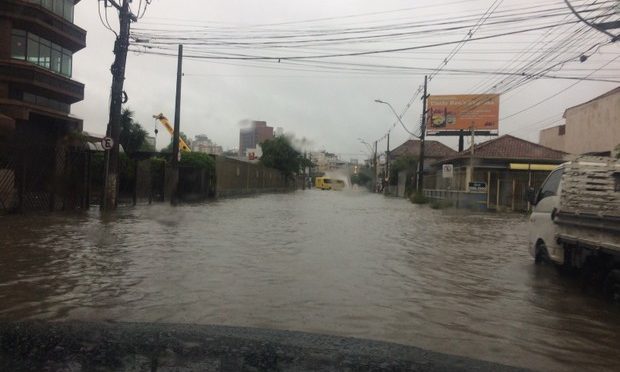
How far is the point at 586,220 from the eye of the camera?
757cm

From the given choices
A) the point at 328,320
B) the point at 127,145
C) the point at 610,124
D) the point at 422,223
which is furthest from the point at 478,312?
the point at 127,145

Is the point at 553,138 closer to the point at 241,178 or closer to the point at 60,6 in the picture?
the point at 241,178

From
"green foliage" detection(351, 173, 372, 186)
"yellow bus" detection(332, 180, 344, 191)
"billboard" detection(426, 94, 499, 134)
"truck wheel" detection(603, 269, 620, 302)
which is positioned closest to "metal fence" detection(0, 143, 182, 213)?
"truck wheel" detection(603, 269, 620, 302)

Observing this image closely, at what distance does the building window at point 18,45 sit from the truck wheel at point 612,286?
28.6m

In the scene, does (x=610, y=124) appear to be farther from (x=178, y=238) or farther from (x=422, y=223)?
(x=178, y=238)

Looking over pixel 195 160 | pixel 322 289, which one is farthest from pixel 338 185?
pixel 322 289

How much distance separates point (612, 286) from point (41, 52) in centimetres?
2960

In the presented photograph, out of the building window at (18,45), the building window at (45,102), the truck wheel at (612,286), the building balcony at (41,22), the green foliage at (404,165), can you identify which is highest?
A: the building balcony at (41,22)

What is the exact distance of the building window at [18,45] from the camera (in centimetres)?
2803

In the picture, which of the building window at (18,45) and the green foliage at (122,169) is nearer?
the green foliage at (122,169)

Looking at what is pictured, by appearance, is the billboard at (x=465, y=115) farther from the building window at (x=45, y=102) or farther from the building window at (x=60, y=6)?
the building window at (x=60, y=6)

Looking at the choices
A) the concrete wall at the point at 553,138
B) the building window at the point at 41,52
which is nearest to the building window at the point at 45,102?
the building window at the point at 41,52

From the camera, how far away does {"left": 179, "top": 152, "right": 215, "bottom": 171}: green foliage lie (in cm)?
3177

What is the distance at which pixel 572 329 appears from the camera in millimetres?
6211
